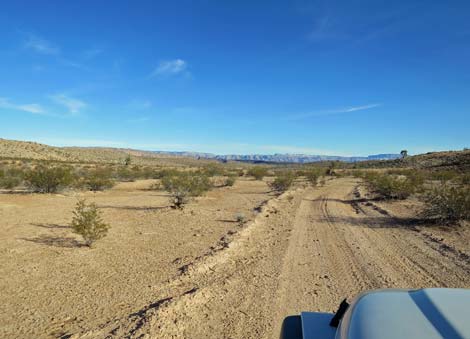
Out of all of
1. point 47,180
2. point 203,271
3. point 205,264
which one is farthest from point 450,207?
point 47,180

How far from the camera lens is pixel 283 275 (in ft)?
25.2

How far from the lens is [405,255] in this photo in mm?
9219

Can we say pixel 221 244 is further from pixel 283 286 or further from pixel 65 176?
pixel 65 176

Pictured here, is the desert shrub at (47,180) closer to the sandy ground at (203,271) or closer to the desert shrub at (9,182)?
the desert shrub at (9,182)

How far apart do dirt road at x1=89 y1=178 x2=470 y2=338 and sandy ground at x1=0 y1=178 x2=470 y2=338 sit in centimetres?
2

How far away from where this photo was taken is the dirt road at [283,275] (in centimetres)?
541

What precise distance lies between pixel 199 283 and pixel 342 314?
16.7ft

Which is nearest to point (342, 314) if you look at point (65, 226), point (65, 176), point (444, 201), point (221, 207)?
point (65, 226)

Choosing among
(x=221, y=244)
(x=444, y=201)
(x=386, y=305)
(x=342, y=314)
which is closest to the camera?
(x=386, y=305)

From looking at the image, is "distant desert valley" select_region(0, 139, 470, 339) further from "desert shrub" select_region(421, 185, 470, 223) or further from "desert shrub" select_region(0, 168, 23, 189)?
"desert shrub" select_region(0, 168, 23, 189)

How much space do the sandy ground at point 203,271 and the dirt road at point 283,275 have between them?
24 millimetres

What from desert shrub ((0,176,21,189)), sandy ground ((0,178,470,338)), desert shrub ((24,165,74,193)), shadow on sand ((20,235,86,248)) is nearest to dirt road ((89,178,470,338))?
sandy ground ((0,178,470,338))

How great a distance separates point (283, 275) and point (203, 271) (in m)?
1.83

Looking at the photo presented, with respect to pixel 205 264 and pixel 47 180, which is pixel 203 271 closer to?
pixel 205 264
